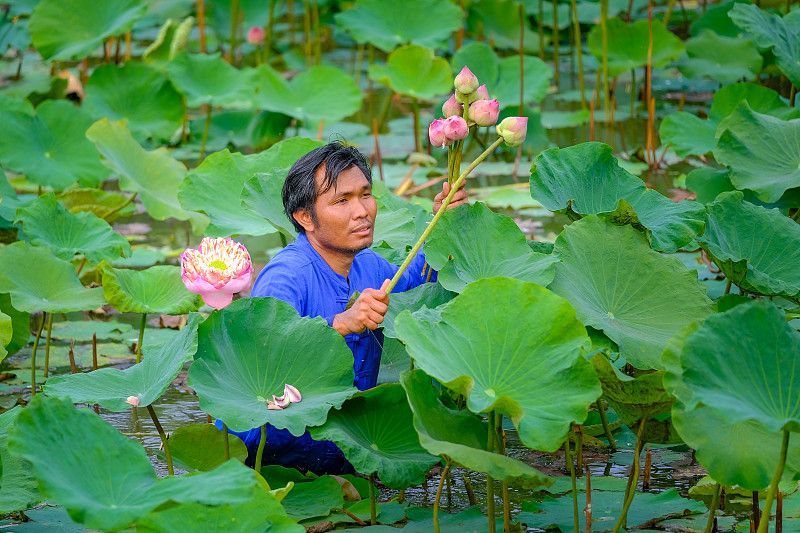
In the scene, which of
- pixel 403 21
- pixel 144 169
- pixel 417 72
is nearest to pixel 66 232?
pixel 144 169

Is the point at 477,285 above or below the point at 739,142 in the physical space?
below

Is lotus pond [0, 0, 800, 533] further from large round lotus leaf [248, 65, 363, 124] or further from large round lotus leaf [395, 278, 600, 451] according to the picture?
large round lotus leaf [248, 65, 363, 124]

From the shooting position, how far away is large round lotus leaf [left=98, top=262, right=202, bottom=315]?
287 centimetres

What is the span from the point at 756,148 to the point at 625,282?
1186 millimetres

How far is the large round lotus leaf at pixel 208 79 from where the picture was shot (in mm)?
5379

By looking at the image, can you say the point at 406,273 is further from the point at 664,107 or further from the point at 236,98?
the point at 664,107

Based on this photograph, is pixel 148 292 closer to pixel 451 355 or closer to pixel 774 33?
pixel 451 355

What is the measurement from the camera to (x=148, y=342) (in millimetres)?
3396

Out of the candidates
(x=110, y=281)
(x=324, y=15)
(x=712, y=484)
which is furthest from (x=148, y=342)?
(x=324, y=15)

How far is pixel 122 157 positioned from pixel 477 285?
238 cm

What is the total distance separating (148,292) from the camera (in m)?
2.98

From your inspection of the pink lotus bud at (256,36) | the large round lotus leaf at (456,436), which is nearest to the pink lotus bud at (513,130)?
the large round lotus leaf at (456,436)

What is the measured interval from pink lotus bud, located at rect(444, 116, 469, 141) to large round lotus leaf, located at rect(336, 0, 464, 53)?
416 cm

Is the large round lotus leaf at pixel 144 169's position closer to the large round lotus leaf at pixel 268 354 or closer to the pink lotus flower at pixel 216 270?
the pink lotus flower at pixel 216 270
